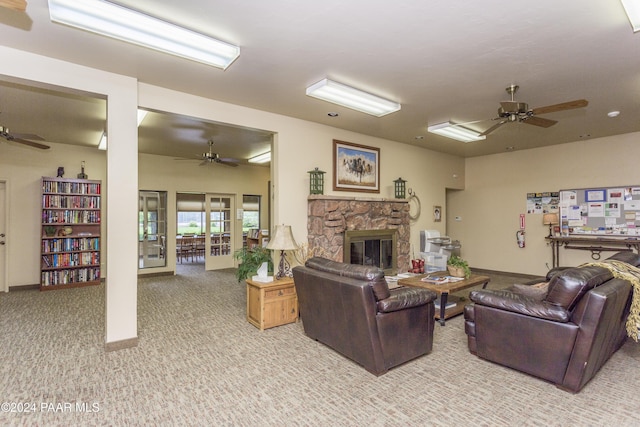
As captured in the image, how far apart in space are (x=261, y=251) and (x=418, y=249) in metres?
3.70

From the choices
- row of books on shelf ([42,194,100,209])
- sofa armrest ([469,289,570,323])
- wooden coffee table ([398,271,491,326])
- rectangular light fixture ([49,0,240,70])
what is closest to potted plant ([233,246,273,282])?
wooden coffee table ([398,271,491,326])

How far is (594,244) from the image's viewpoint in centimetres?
593

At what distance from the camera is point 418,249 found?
667cm

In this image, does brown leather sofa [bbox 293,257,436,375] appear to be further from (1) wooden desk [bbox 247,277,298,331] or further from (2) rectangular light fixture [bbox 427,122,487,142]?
(2) rectangular light fixture [bbox 427,122,487,142]

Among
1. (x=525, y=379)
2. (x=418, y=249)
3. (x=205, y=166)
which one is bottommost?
(x=525, y=379)

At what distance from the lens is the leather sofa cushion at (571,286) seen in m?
2.43

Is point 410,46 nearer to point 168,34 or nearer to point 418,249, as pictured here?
point 168,34

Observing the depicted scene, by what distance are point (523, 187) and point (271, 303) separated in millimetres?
6027

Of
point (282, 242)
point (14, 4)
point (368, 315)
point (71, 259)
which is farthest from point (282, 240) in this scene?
A: point (71, 259)

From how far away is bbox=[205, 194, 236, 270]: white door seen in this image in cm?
810

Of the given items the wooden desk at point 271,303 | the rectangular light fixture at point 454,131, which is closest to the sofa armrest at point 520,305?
the wooden desk at point 271,303

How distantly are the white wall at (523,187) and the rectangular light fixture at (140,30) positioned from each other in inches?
259

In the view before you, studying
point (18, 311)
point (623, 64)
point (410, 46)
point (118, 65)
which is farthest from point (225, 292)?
point (623, 64)

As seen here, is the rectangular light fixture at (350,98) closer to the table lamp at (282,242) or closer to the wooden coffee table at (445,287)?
the table lamp at (282,242)
